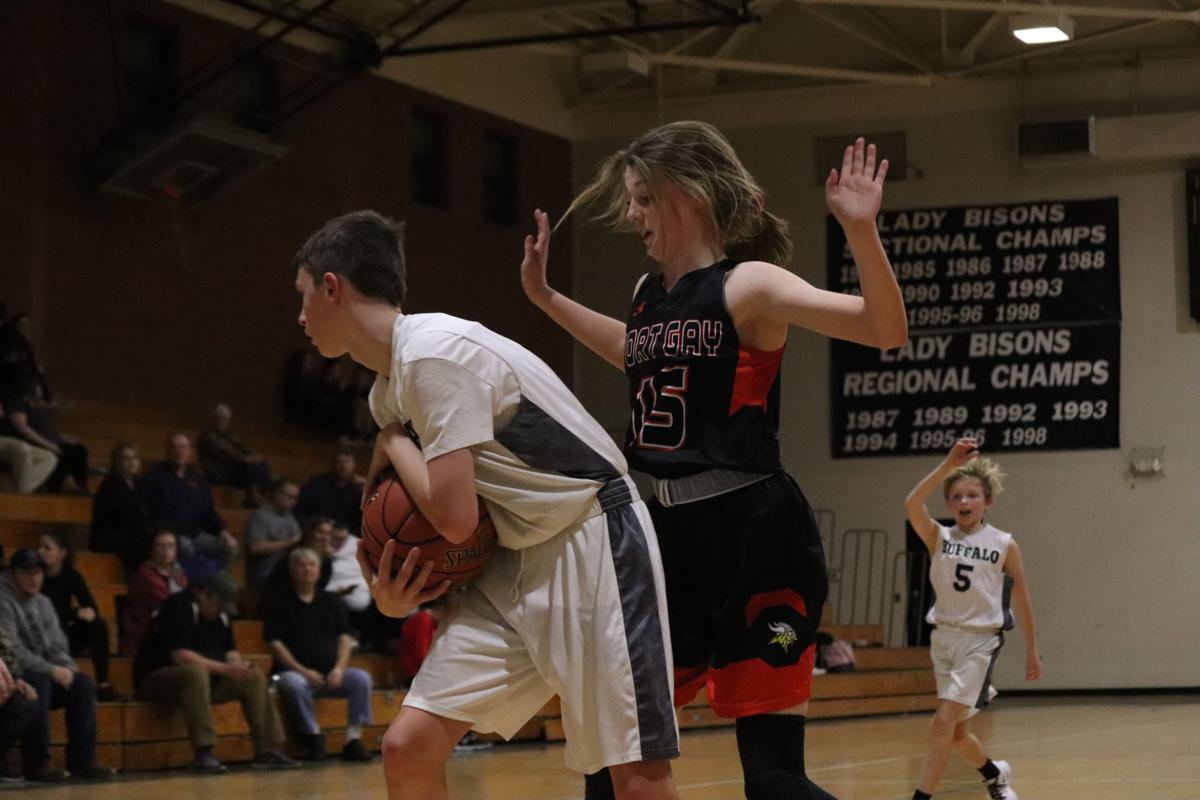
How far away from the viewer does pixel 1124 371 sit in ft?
61.0

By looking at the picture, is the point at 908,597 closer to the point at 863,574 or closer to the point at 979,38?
the point at 863,574

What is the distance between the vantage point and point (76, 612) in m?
10.2

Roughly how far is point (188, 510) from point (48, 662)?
108 inches

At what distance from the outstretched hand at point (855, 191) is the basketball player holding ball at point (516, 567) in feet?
2.15

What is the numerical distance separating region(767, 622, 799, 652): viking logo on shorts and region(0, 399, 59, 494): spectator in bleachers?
943 cm

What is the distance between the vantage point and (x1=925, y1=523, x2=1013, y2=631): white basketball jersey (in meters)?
7.70

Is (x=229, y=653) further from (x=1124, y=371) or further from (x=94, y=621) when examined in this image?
(x=1124, y=371)

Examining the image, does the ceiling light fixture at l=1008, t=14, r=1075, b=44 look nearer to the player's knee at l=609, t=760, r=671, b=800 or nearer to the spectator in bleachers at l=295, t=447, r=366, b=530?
the spectator in bleachers at l=295, t=447, r=366, b=530

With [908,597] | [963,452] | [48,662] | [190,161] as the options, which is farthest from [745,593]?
[908,597]

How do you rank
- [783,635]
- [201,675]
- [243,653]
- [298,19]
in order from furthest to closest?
[298,19]
[243,653]
[201,675]
[783,635]

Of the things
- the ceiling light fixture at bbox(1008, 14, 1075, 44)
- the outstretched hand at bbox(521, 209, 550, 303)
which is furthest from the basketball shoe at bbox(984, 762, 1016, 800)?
the ceiling light fixture at bbox(1008, 14, 1075, 44)

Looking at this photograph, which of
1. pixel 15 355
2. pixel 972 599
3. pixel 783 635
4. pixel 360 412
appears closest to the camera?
pixel 783 635

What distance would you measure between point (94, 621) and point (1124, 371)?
12153mm

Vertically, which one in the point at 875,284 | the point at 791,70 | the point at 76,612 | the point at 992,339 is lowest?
the point at 76,612
